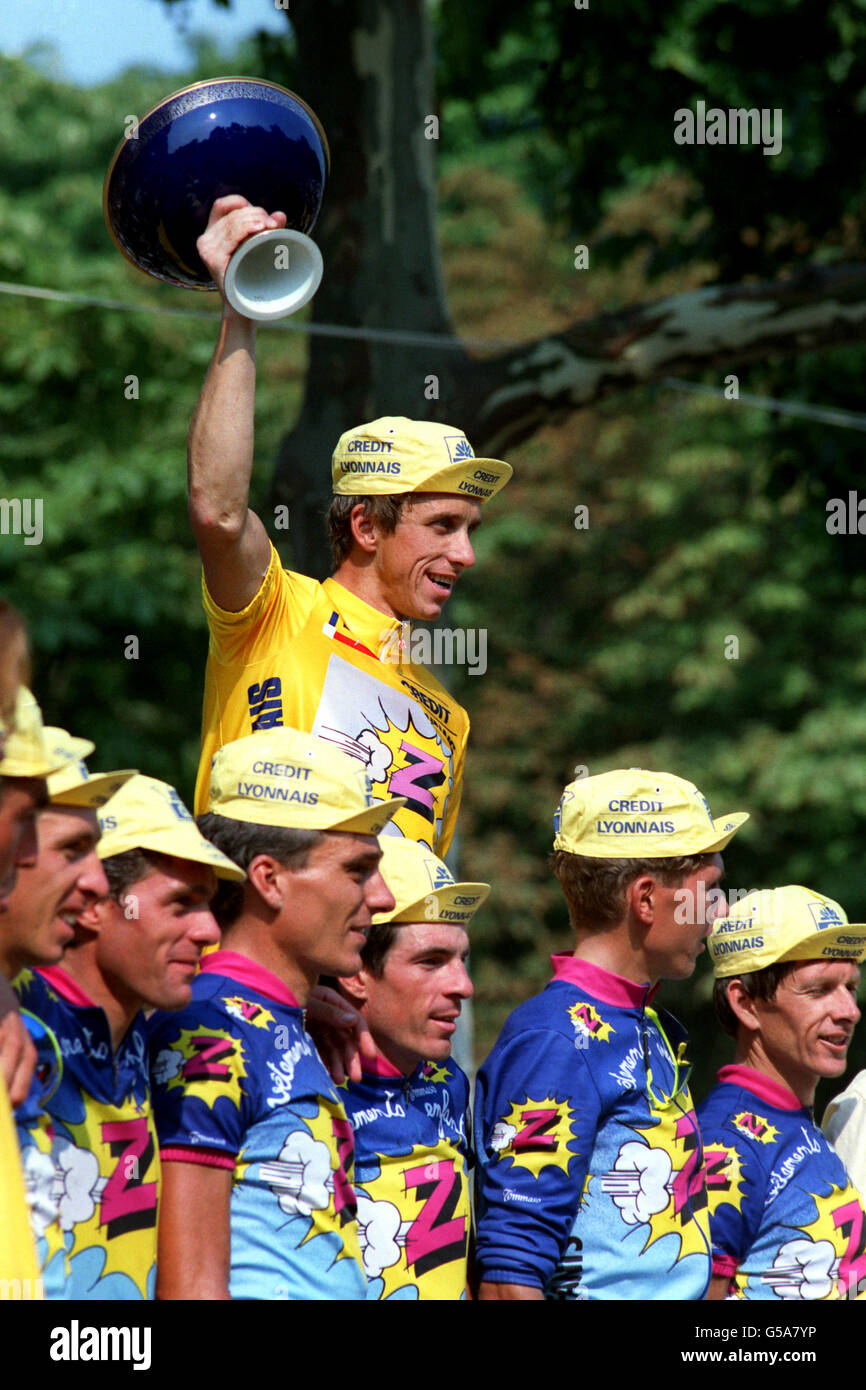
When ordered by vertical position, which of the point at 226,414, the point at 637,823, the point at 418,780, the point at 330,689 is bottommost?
the point at 637,823

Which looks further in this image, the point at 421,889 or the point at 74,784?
the point at 421,889

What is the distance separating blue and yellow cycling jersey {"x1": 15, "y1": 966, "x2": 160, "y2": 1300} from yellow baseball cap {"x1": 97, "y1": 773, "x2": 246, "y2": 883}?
0.22m

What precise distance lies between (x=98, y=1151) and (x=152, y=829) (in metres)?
0.49

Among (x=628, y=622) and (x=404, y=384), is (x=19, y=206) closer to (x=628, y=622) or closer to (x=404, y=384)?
(x=628, y=622)

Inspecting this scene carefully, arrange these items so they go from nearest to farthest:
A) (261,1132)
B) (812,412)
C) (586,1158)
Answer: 1. (261,1132)
2. (586,1158)
3. (812,412)

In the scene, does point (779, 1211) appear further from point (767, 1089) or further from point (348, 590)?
point (348, 590)

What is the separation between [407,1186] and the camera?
10.3 ft

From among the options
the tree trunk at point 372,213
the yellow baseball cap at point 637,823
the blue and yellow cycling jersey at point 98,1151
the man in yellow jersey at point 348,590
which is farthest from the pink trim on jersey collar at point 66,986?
the tree trunk at point 372,213

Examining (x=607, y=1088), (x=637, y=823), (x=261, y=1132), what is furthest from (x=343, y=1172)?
(x=637, y=823)

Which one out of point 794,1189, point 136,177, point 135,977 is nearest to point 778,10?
point 136,177

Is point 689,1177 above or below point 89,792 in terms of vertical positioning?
below

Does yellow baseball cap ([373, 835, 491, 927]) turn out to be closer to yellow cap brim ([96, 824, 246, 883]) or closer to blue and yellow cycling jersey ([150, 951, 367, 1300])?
blue and yellow cycling jersey ([150, 951, 367, 1300])

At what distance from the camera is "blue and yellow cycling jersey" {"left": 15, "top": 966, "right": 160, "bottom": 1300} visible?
2.53 meters

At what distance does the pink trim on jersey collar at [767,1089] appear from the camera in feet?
12.2
